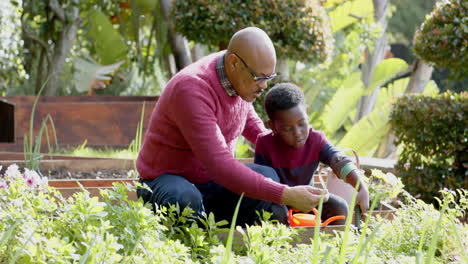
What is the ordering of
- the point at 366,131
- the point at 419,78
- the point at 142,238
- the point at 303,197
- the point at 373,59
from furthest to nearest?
the point at 373,59, the point at 419,78, the point at 366,131, the point at 303,197, the point at 142,238

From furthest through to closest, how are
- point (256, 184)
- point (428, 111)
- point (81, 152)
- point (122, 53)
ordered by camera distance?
point (122, 53), point (81, 152), point (428, 111), point (256, 184)

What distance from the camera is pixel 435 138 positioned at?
4.64 meters

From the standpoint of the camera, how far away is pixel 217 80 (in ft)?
9.58

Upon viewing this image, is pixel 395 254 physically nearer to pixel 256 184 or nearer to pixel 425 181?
pixel 256 184

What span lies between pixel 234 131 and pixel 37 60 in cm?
692

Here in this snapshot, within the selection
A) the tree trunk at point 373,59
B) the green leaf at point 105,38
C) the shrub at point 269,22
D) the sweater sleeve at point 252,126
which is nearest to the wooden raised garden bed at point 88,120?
the shrub at point 269,22

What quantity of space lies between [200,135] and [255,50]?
40 cm

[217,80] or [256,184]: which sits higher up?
[217,80]

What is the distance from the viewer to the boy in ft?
10.0

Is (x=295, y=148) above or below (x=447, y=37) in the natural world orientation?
below

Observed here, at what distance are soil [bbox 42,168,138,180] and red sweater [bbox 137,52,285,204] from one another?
56.4 inches

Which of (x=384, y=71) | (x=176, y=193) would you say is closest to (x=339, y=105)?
(x=384, y=71)

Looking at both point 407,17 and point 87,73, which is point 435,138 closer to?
point 87,73

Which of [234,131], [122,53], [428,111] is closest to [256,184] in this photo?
[234,131]
